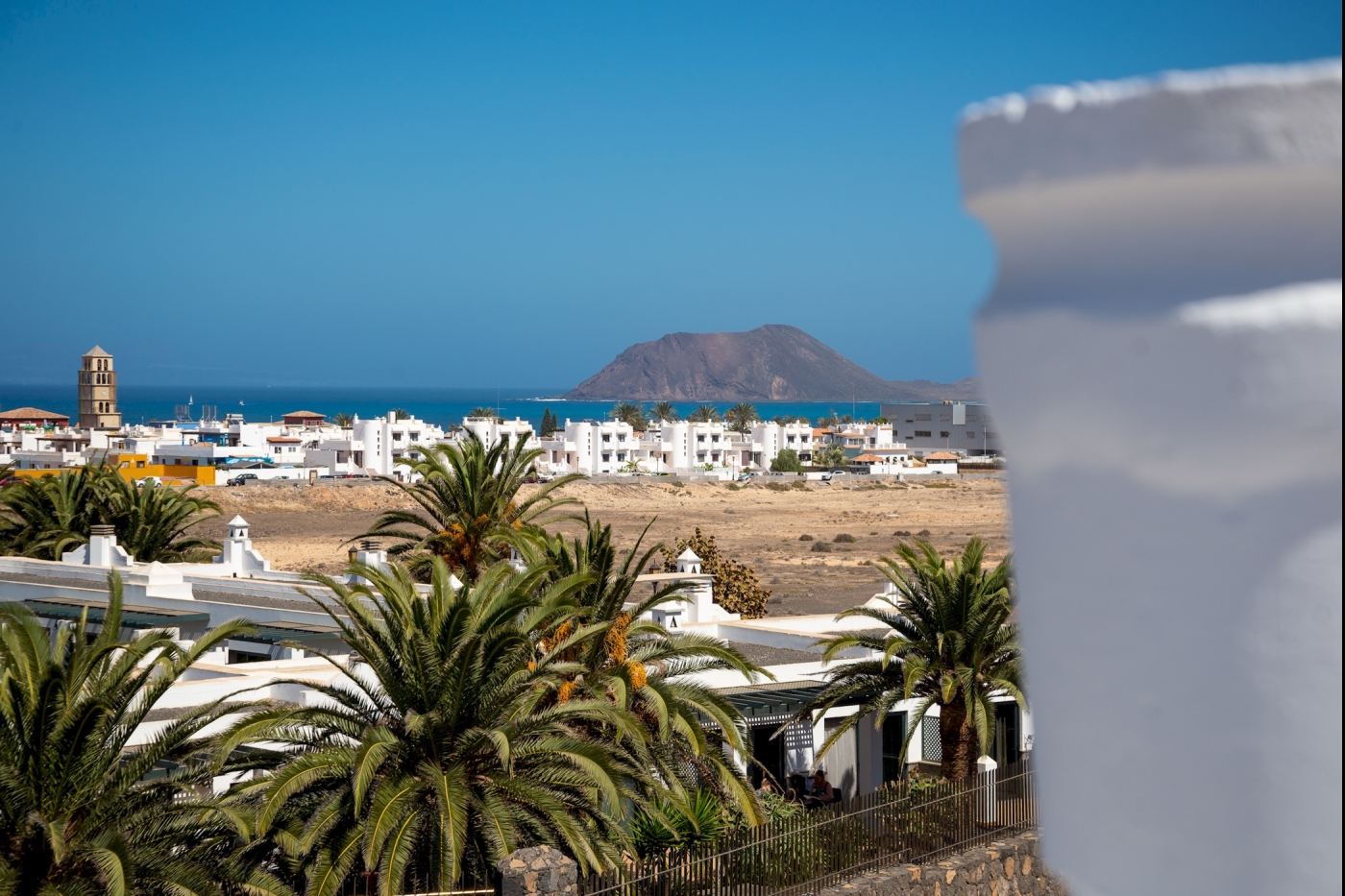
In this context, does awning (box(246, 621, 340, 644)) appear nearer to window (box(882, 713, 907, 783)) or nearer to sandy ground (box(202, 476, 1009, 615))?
window (box(882, 713, 907, 783))

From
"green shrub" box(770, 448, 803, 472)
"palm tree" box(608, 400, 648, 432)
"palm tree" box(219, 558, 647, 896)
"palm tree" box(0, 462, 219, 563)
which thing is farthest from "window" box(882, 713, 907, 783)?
"palm tree" box(608, 400, 648, 432)

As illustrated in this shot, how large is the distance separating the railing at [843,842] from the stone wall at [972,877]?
0.15m

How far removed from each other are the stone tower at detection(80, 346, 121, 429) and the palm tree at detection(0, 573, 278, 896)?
155607 millimetres

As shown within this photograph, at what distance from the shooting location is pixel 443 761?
13273 millimetres

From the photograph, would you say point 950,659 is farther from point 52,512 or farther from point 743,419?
point 743,419

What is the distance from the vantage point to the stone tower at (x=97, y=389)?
159500 mm

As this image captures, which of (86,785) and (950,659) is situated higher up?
(950,659)

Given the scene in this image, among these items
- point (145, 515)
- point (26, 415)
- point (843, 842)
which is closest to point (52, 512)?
point (145, 515)

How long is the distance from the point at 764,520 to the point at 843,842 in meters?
75.3

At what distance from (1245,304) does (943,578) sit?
17.4 m

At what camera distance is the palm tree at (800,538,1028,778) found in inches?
707

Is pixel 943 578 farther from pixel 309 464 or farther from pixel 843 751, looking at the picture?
pixel 309 464

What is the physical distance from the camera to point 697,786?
56.5 feet

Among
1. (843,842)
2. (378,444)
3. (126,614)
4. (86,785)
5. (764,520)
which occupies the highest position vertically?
(378,444)
